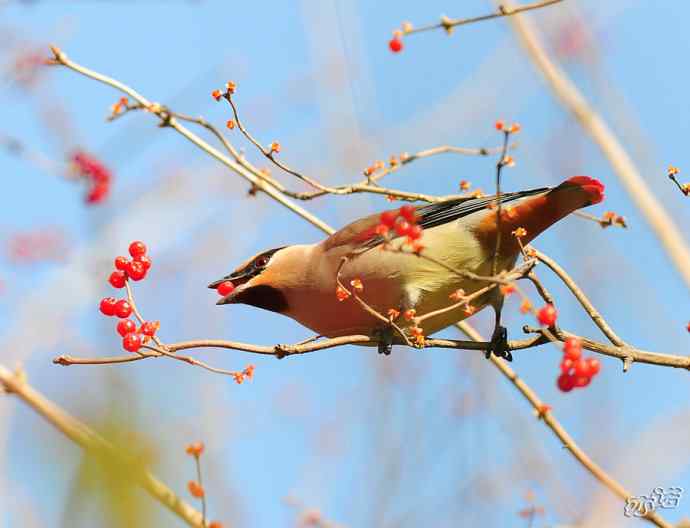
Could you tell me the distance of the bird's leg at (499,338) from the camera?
3.87 metres

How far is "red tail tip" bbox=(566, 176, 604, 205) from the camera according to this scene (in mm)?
3920

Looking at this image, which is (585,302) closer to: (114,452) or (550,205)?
(550,205)

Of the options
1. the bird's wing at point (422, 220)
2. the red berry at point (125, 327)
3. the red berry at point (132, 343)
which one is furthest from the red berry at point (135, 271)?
the bird's wing at point (422, 220)

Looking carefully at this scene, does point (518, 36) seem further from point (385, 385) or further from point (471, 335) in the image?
point (385, 385)

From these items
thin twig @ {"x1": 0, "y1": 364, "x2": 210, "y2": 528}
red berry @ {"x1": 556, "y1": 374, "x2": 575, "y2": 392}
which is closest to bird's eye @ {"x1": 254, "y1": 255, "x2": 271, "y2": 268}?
thin twig @ {"x1": 0, "y1": 364, "x2": 210, "y2": 528}

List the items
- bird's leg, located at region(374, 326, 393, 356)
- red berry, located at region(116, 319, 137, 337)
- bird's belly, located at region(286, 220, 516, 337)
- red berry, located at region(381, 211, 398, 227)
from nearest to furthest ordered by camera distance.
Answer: red berry, located at region(381, 211, 398, 227)
red berry, located at region(116, 319, 137, 337)
bird's leg, located at region(374, 326, 393, 356)
bird's belly, located at region(286, 220, 516, 337)

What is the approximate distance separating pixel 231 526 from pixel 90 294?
2.11 m

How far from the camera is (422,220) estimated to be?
4.62 metres

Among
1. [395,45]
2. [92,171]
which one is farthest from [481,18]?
[92,171]

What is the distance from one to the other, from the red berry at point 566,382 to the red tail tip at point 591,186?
126 cm

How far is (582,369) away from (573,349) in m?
0.06

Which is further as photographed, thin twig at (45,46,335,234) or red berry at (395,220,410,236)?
thin twig at (45,46,335,234)

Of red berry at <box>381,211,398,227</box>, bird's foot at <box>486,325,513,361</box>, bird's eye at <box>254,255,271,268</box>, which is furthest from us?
bird's eye at <box>254,255,271,268</box>

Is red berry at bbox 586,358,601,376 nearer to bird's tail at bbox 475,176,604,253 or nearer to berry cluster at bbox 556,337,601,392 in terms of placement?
berry cluster at bbox 556,337,601,392
